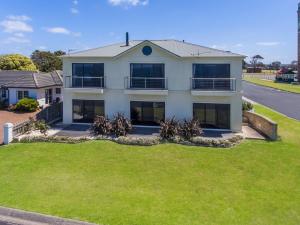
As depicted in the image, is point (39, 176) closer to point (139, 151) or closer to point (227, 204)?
point (139, 151)

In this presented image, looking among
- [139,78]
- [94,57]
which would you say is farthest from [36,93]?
[139,78]

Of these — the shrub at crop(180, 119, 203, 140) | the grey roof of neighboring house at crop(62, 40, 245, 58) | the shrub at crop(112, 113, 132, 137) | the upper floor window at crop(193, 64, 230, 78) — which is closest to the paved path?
the shrub at crop(112, 113, 132, 137)

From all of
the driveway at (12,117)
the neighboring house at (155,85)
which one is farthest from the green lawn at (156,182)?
the driveway at (12,117)

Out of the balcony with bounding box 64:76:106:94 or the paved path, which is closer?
the paved path

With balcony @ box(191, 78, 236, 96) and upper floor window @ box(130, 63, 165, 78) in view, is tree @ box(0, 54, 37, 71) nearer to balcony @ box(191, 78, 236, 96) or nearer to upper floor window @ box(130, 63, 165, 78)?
upper floor window @ box(130, 63, 165, 78)

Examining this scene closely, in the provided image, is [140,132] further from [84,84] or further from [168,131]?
[84,84]
